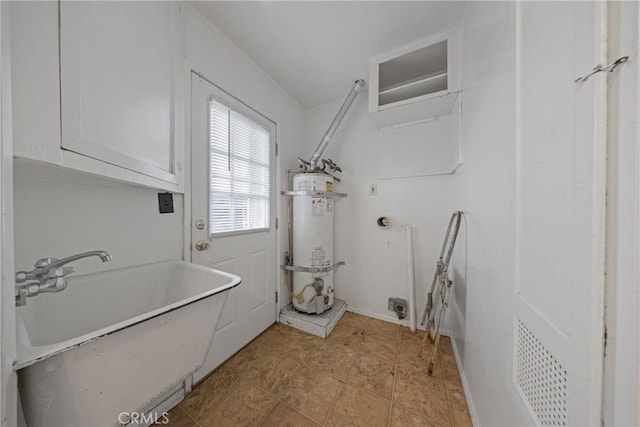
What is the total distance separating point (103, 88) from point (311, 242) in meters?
1.68

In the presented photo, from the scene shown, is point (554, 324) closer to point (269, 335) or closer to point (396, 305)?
point (396, 305)

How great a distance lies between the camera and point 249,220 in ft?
5.94

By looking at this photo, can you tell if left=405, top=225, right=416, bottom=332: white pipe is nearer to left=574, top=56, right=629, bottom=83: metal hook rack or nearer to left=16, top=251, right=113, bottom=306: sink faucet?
left=574, top=56, right=629, bottom=83: metal hook rack

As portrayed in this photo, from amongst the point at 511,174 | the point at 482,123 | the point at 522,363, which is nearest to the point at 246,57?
the point at 482,123

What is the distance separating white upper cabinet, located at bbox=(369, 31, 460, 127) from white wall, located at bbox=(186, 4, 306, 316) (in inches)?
37.7

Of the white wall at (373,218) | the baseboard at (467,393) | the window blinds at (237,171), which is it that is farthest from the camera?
the white wall at (373,218)

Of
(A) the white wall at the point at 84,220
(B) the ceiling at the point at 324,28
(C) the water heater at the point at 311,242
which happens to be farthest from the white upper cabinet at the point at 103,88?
(C) the water heater at the point at 311,242

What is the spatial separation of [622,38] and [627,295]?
0.48 m

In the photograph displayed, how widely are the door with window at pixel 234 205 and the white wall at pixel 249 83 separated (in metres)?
0.09

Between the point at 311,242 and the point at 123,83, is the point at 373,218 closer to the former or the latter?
the point at 311,242

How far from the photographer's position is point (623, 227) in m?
0.36

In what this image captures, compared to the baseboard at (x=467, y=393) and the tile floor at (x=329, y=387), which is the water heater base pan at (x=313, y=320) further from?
the baseboard at (x=467, y=393)

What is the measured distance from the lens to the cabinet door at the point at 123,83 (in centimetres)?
61

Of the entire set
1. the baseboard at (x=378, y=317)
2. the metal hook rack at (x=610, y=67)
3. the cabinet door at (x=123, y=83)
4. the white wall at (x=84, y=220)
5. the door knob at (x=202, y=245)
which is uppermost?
the cabinet door at (x=123, y=83)
